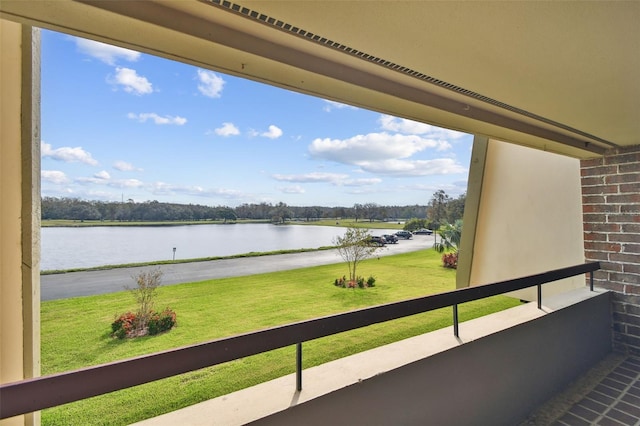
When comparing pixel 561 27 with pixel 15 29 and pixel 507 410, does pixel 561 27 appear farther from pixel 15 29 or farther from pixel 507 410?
pixel 507 410

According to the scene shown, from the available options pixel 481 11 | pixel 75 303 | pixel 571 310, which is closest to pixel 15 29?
pixel 481 11

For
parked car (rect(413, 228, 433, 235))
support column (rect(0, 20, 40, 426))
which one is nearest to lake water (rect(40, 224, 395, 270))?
parked car (rect(413, 228, 433, 235))

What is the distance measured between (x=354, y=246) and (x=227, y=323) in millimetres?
4564

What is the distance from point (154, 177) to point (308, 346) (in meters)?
5.75

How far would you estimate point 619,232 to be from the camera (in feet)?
8.91

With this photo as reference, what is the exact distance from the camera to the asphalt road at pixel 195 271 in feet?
21.9

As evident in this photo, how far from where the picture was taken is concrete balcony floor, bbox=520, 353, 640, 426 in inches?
74.4

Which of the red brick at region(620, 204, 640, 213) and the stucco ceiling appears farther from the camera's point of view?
the red brick at region(620, 204, 640, 213)

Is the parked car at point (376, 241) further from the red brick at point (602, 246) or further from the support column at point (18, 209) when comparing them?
the support column at point (18, 209)

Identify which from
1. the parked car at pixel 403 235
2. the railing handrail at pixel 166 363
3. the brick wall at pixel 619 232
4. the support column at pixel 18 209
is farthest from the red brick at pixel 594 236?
the parked car at pixel 403 235

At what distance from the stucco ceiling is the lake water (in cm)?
391

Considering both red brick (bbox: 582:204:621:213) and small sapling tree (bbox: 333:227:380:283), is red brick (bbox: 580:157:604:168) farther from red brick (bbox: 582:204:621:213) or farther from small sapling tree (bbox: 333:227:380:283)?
small sapling tree (bbox: 333:227:380:283)

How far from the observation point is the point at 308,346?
4059 millimetres

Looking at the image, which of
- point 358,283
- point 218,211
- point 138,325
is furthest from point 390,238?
point 138,325
